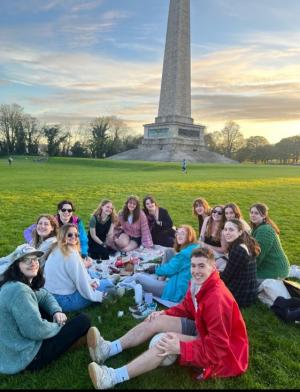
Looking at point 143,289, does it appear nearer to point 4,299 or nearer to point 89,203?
point 4,299

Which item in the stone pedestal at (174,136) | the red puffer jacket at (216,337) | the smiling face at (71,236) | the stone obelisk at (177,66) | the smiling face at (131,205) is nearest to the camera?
the red puffer jacket at (216,337)

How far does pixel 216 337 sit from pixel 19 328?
201 cm

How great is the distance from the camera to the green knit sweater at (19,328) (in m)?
3.60

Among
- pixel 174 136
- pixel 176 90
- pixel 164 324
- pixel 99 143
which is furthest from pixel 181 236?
pixel 99 143

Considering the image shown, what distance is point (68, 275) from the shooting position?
17.3 ft

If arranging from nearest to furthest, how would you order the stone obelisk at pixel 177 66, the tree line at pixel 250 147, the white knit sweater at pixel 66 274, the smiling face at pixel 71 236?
the white knit sweater at pixel 66 274 → the smiling face at pixel 71 236 → the stone obelisk at pixel 177 66 → the tree line at pixel 250 147

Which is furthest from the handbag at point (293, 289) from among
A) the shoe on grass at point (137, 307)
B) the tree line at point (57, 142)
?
the tree line at point (57, 142)

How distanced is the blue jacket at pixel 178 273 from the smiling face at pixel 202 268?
1660mm

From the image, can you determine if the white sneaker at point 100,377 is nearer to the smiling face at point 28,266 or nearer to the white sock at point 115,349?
the white sock at point 115,349

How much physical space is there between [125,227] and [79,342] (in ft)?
16.0

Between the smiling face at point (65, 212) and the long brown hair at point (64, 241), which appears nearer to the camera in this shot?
the long brown hair at point (64, 241)

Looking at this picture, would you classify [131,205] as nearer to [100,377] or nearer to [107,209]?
[107,209]

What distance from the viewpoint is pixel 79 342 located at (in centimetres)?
430

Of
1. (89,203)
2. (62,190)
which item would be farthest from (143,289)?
(62,190)
